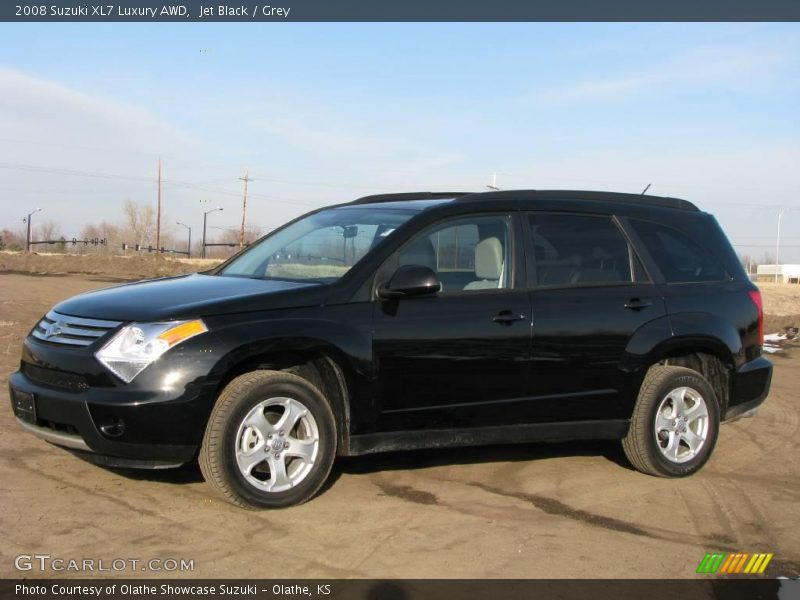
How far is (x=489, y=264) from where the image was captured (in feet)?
18.7

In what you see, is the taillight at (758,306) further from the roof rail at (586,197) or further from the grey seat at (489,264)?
the grey seat at (489,264)

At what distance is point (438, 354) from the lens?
5.23 metres

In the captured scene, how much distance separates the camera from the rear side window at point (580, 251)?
230 inches

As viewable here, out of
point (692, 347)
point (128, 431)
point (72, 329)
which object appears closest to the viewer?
point (128, 431)

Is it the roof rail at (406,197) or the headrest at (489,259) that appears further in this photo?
the roof rail at (406,197)

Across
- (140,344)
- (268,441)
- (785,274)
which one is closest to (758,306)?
(268,441)

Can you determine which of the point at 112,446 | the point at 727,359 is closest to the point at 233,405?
the point at 112,446

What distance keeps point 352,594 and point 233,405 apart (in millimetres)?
1380

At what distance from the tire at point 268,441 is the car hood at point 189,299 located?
423 mm

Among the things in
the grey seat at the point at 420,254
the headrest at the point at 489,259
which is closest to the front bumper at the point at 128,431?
the grey seat at the point at 420,254

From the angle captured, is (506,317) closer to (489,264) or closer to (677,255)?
(489,264)

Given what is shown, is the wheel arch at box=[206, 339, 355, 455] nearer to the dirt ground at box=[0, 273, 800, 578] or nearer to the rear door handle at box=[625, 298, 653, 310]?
the dirt ground at box=[0, 273, 800, 578]

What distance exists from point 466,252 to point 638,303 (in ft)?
4.38

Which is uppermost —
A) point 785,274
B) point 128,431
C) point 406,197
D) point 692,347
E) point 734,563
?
point 406,197
